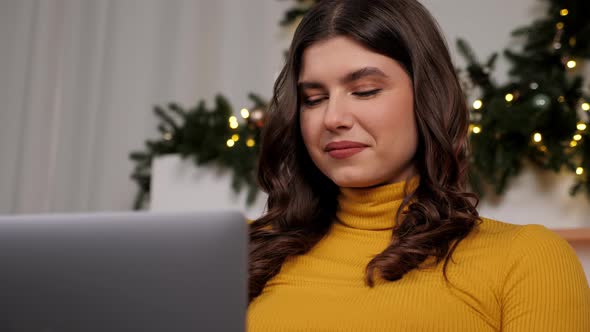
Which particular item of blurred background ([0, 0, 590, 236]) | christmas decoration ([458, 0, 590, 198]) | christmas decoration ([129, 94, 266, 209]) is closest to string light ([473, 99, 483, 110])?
christmas decoration ([458, 0, 590, 198])

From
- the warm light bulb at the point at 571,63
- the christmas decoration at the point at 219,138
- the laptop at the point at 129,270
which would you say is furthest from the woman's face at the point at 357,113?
the christmas decoration at the point at 219,138

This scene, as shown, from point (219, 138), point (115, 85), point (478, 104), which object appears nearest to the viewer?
point (478, 104)

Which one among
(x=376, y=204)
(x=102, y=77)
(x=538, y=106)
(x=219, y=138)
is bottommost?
(x=376, y=204)

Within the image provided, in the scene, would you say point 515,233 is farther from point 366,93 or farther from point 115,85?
point 115,85

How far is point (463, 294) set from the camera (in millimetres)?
1119

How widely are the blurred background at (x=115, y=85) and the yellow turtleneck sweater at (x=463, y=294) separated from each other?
4.19 feet

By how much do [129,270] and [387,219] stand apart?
2.71ft

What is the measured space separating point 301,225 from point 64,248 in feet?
2.78

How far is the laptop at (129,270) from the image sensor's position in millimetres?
545

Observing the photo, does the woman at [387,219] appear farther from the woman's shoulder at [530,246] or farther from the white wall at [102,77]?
the white wall at [102,77]

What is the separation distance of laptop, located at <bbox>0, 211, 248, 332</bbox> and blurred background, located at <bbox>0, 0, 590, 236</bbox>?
1883 millimetres

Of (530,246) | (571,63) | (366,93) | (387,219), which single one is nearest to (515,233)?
(530,246)

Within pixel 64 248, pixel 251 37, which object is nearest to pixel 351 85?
pixel 64 248

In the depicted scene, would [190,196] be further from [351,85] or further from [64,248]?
[64,248]
